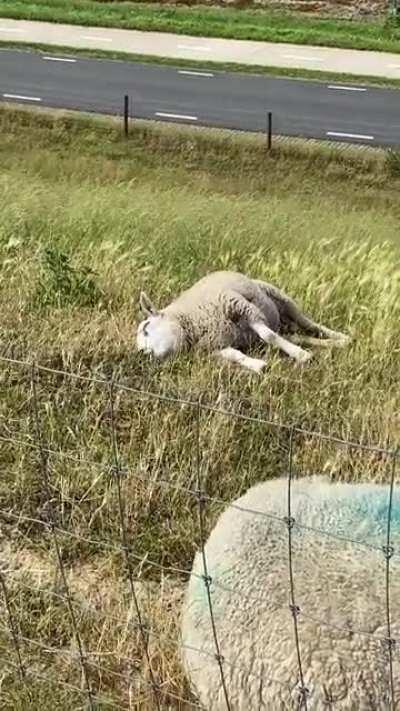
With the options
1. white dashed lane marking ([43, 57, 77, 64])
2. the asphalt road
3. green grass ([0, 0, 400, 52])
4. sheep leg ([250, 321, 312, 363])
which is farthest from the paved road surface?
sheep leg ([250, 321, 312, 363])

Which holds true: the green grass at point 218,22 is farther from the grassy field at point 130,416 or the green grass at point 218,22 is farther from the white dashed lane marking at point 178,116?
the grassy field at point 130,416

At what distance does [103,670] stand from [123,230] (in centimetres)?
713

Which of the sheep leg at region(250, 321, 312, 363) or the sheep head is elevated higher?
the sheep head

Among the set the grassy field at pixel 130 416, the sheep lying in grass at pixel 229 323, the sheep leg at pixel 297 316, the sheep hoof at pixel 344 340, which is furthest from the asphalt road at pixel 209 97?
the sheep hoof at pixel 344 340

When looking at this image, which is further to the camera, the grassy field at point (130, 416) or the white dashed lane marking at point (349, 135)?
the white dashed lane marking at point (349, 135)

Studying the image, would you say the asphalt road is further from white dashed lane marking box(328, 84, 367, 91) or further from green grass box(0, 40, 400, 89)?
green grass box(0, 40, 400, 89)

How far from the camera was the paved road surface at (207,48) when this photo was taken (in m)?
31.1

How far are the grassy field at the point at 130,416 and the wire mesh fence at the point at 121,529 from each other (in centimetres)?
1

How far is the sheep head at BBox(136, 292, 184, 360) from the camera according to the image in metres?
7.96

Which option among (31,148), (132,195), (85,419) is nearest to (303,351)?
(85,419)

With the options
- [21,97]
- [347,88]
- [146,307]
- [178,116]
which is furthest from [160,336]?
[347,88]

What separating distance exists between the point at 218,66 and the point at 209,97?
3.34 m

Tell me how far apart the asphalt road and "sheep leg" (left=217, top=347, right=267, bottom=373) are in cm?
1719

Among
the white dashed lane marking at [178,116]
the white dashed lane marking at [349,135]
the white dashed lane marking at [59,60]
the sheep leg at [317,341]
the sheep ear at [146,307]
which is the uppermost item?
the sheep ear at [146,307]
